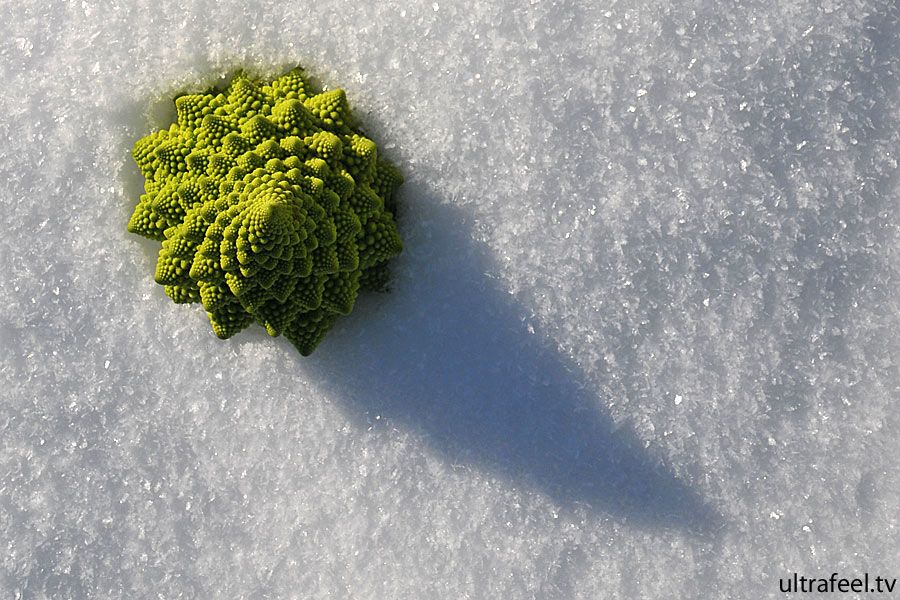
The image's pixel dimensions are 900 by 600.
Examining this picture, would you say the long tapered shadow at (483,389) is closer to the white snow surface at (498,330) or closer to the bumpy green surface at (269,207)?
the white snow surface at (498,330)

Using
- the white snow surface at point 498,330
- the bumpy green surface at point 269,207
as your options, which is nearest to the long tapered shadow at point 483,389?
the white snow surface at point 498,330

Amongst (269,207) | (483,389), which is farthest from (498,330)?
(269,207)

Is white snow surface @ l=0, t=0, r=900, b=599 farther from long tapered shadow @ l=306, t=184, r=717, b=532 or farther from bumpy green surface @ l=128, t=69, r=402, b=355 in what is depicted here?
bumpy green surface @ l=128, t=69, r=402, b=355

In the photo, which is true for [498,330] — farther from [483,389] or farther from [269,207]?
[269,207]

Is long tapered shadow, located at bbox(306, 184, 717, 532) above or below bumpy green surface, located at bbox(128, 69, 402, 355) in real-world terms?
below

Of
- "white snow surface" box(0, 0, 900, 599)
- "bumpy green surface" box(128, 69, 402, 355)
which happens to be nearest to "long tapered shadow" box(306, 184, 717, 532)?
"white snow surface" box(0, 0, 900, 599)
